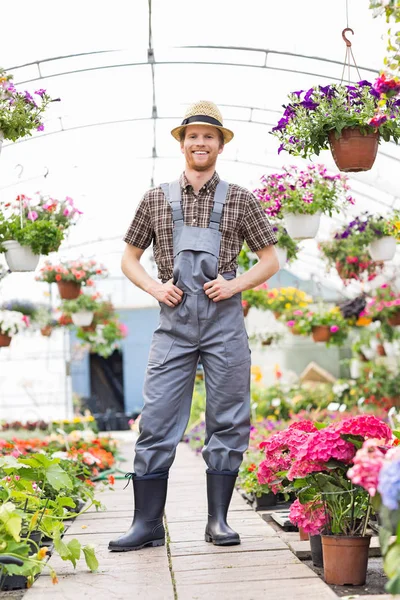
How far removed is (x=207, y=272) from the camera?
283 cm

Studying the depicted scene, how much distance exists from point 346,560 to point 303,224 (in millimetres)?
3232

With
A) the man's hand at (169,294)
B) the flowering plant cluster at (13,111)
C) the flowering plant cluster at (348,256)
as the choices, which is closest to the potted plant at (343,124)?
the man's hand at (169,294)

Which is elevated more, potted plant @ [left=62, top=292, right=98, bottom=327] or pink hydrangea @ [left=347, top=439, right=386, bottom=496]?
potted plant @ [left=62, top=292, right=98, bottom=327]

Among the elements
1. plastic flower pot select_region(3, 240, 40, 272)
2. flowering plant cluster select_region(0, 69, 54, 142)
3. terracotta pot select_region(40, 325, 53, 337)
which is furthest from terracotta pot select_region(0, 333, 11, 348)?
flowering plant cluster select_region(0, 69, 54, 142)

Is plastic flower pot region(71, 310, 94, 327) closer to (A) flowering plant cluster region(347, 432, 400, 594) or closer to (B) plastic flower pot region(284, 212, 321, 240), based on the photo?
(B) plastic flower pot region(284, 212, 321, 240)

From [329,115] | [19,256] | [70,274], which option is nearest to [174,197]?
[329,115]

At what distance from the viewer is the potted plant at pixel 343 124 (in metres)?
3.20

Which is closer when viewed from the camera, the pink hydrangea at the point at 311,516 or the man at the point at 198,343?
the pink hydrangea at the point at 311,516

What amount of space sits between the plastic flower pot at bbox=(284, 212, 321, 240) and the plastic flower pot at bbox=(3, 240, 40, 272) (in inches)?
61.4

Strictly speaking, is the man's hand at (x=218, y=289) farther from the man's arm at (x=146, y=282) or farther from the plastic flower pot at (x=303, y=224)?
the plastic flower pot at (x=303, y=224)

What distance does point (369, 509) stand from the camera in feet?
7.31

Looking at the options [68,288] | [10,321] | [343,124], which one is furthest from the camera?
[68,288]

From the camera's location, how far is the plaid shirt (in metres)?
2.93

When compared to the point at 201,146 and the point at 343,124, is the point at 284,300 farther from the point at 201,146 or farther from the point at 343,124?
the point at 201,146
